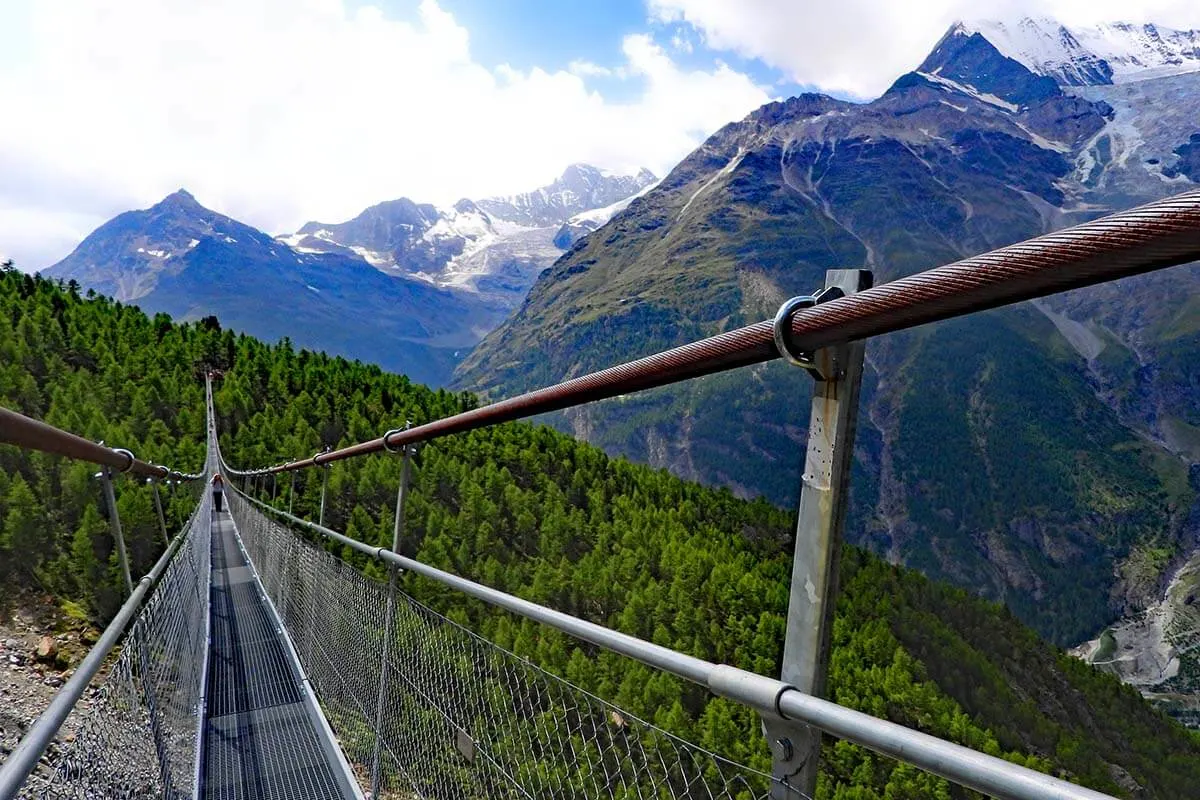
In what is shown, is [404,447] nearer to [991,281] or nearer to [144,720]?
[144,720]

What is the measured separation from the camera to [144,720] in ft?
8.31

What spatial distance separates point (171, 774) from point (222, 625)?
4785mm

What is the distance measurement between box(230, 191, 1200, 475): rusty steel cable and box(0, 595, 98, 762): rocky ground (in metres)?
3.98

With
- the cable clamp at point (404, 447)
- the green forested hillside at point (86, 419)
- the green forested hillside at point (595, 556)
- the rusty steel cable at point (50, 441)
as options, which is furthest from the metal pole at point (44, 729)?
the green forested hillside at point (86, 419)

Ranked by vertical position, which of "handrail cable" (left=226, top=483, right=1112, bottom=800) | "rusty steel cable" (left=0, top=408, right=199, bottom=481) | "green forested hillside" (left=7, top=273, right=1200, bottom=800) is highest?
"rusty steel cable" (left=0, top=408, right=199, bottom=481)

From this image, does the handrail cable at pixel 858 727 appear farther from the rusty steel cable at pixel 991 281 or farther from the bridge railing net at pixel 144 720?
the bridge railing net at pixel 144 720

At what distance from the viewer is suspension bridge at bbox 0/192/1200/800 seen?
76 cm

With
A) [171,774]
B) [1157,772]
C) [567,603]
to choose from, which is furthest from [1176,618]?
[171,774]

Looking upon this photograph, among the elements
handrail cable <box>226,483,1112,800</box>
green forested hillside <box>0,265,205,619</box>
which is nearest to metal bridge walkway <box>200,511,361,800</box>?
green forested hillside <box>0,265,205,619</box>

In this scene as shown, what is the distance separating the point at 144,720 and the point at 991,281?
2987 mm

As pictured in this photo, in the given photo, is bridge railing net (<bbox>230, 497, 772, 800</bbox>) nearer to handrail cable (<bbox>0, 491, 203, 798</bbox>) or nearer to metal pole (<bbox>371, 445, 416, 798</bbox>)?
metal pole (<bbox>371, 445, 416, 798</bbox>)

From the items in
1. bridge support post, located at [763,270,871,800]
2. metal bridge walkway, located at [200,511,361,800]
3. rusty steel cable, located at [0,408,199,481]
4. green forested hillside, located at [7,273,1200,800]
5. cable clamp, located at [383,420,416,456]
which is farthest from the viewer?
green forested hillside, located at [7,273,1200,800]

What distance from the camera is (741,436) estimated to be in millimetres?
158250

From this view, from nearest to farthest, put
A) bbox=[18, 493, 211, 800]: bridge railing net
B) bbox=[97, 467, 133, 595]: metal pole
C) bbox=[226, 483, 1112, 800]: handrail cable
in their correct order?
bbox=[226, 483, 1112, 800]: handrail cable, bbox=[18, 493, 211, 800]: bridge railing net, bbox=[97, 467, 133, 595]: metal pole
